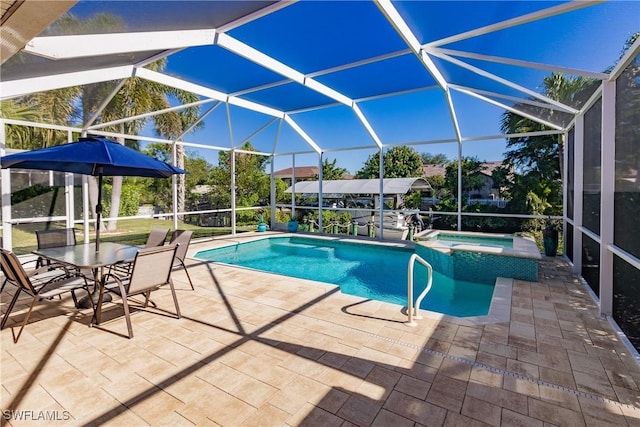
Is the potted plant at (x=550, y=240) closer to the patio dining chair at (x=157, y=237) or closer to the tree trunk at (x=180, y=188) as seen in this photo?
the patio dining chair at (x=157, y=237)

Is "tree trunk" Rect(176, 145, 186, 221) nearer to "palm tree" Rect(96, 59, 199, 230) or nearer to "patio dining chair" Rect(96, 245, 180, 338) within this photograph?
→ "palm tree" Rect(96, 59, 199, 230)

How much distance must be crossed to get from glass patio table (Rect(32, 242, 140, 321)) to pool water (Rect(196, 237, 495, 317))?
4.27 metres

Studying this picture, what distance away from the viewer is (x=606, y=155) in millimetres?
4211

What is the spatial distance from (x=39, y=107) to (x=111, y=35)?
420cm

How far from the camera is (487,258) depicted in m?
7.33

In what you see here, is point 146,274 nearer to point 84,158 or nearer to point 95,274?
point 95,274

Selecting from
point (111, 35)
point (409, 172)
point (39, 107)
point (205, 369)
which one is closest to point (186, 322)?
point (205, 369)

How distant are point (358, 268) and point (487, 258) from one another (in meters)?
3.42

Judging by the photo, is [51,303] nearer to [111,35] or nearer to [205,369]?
[205,369]

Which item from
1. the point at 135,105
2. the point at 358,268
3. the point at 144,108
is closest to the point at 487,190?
the point at 358,268

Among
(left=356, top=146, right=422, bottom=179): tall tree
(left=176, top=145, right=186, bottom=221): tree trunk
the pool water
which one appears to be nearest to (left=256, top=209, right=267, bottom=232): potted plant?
the pool water

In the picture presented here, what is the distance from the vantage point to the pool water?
652cm

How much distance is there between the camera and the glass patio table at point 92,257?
156 inches

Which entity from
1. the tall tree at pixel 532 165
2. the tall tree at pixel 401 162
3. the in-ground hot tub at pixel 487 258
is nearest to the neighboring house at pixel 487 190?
the tall tree at pixel 532 165
